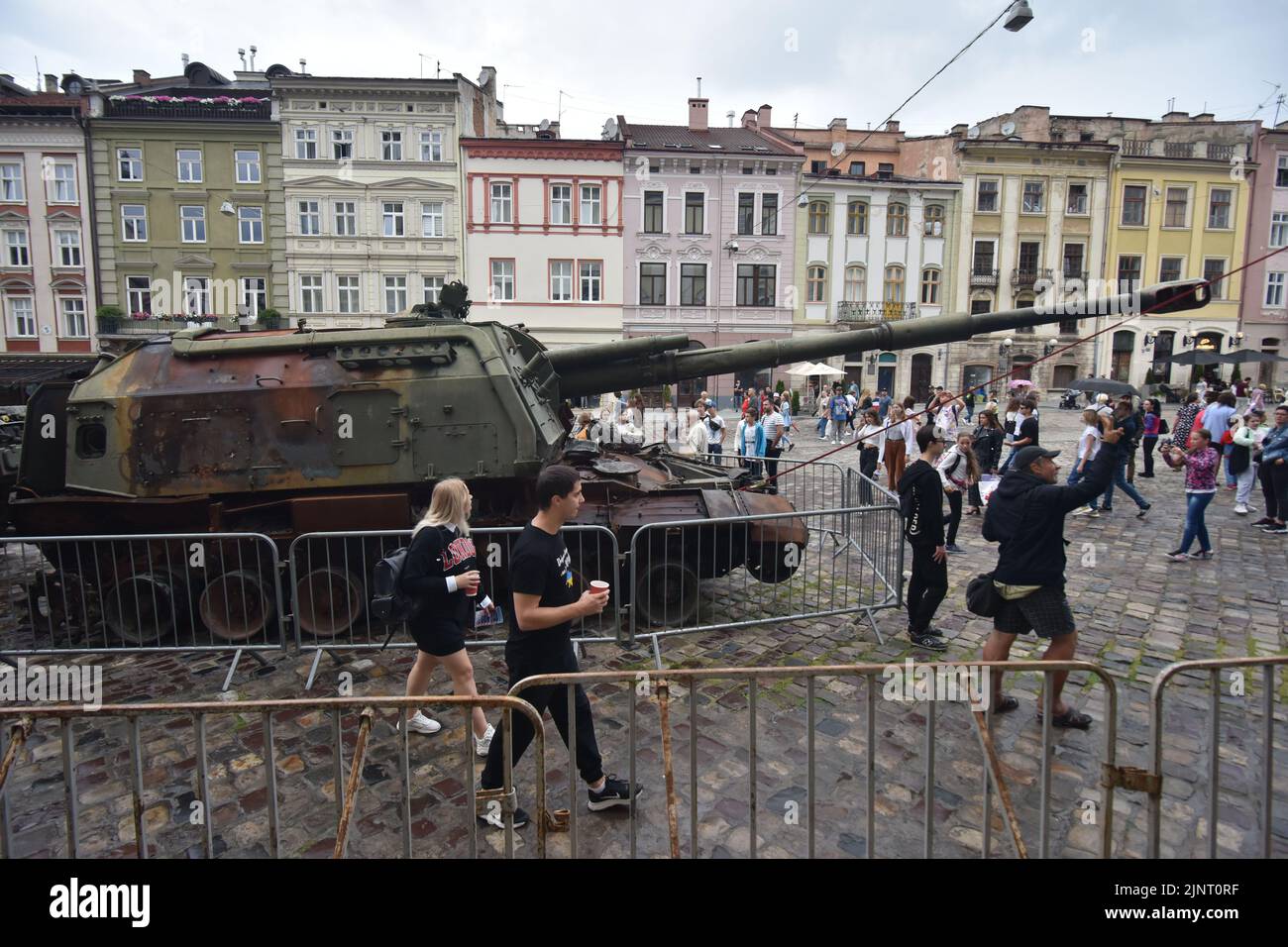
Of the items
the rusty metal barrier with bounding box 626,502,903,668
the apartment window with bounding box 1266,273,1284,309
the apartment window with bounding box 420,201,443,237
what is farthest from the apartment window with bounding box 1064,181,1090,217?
the rusty metal barrier with bounding box 626,502,903,668

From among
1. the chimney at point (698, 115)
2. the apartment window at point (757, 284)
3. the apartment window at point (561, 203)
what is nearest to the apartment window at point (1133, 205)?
the apartment window at point (757, 284)

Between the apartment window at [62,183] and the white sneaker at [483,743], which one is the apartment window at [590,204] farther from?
the white sneaker at [483,743]

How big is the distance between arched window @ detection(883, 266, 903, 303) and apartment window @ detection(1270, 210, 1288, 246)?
2003cm

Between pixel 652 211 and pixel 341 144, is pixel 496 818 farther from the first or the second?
pixel 341 144

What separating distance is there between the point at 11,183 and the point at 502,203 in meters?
20.0

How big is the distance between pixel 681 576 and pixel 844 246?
34117mm

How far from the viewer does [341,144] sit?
104 ft

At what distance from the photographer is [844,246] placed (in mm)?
37312

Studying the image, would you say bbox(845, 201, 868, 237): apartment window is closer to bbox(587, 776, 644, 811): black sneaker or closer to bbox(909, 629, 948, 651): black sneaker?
bbox(909, 629, 948, 651): black sneaker

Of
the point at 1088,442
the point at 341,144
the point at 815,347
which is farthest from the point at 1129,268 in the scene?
the point at 815,347

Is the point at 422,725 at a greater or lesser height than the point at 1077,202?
lesser

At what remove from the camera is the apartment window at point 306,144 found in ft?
103

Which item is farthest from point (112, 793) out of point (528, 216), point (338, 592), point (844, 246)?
point (844, 246)
